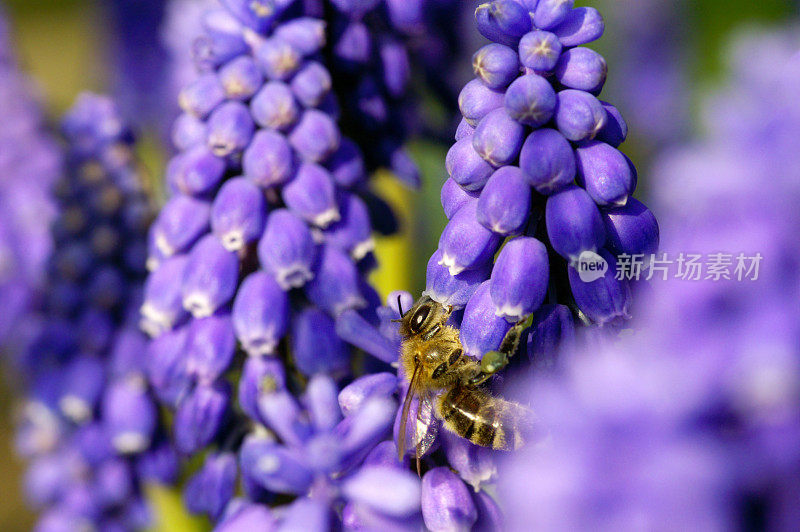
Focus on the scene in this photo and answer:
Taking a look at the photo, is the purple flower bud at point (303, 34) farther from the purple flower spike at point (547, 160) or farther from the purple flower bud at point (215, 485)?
the purple flower bud at point (215, 485)

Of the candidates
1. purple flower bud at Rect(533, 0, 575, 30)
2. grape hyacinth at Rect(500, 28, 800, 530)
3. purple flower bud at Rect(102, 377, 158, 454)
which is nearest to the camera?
grape hyacinth at Rect(500, 28, 800, 530)

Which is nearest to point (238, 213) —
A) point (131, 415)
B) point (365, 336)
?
point (365, 336)

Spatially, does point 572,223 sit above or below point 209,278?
above

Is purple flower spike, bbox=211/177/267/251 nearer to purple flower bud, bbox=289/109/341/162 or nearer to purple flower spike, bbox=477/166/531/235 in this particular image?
purple flower bud, bbox=289/109/341/162

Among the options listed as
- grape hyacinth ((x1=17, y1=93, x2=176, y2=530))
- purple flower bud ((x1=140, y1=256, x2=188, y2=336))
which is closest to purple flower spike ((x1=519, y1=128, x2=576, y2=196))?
purple flower bud ((x1=140, y1=256, x2=188, y2=336))

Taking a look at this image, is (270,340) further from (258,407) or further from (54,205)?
(54,205)

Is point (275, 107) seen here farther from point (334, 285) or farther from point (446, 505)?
point (446, 505)
